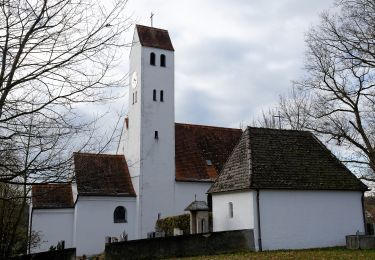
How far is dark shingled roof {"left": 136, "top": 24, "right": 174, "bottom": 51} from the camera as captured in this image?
35.7 metres

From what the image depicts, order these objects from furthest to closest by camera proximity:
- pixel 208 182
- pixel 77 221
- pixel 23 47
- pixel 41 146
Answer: pixel 208 182, pixel 77 221, pixel 41 146, pixel 23 47

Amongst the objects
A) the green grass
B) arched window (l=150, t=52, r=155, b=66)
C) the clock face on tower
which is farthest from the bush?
arched window (l=150, t=52, r=155, b=66)

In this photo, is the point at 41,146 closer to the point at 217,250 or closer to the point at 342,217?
the point at 217,250

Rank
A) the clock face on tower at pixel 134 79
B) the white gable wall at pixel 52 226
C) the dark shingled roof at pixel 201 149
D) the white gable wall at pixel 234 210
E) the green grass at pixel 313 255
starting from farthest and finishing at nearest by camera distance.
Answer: the clock face on tower at pixel 134 79 → the dark shingled roof at pixel 201 149 → the white gable wall at pixel 52 226 → the white gable wall at pixel 234 210 → the green grass at pixel 313 255

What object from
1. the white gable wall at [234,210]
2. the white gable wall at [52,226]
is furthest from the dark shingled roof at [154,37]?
the white gable wall at [234,210]

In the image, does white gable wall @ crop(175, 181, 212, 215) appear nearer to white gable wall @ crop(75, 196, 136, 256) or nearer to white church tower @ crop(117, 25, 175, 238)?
white church tower @ crop(117, 25, 175, 238)

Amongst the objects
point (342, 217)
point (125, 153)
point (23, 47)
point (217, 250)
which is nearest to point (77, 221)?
point (125, 153)

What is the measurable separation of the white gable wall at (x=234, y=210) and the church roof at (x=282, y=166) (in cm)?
43

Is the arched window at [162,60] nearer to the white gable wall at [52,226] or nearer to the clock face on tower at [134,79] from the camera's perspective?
the clock face on tower at [134,79]

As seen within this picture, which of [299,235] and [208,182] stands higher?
[208,182]

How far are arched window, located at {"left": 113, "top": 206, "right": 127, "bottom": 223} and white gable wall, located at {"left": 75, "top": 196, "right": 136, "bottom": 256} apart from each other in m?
0.25

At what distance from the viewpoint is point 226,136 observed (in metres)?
38.9

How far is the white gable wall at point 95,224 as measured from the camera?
100 feet

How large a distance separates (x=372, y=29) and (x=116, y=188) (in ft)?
69.2
